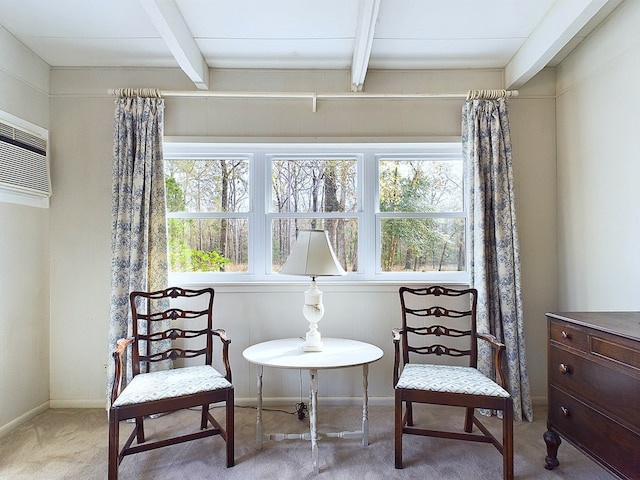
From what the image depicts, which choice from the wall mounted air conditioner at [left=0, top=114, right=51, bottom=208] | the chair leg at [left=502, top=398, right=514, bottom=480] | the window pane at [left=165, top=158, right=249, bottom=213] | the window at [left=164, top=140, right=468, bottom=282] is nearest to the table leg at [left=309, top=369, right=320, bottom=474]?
the chair leg at [left=502, top=398, right=514, bottom=480]

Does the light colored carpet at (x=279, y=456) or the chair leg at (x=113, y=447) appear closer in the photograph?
the chair leg at (x=113, y=447)

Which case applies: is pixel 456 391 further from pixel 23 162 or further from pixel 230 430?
pixel 23 162

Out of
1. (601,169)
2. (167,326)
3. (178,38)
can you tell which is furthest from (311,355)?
(601,169)

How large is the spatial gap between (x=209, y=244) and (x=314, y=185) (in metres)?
0.94

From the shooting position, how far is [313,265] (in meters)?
2.25

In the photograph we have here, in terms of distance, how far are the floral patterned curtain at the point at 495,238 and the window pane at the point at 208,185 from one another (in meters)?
1.70

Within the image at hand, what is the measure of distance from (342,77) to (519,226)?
1.73 m

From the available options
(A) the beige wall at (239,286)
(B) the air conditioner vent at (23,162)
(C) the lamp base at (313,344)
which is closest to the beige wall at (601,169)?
(A) the beige wall at (239,286)

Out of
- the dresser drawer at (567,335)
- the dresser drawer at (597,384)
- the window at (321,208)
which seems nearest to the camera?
the dresser drawer at (597,384)

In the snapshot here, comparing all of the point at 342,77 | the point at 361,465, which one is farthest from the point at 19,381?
the point at 342,77

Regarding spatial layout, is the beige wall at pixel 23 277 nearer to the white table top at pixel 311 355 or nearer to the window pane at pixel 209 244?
the window pane at pixel 209 244

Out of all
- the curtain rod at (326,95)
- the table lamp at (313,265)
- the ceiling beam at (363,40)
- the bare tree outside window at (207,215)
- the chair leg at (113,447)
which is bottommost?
the chair leg at (113,447)

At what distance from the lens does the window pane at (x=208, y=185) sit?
3014mm

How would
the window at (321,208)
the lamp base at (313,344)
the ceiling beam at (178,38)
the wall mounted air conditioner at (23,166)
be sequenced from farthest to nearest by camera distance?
the window at (321,208), the wall mounted air conditioner at (23,166), the lamp base at (313,344), the ceiling beam at (178,38)
